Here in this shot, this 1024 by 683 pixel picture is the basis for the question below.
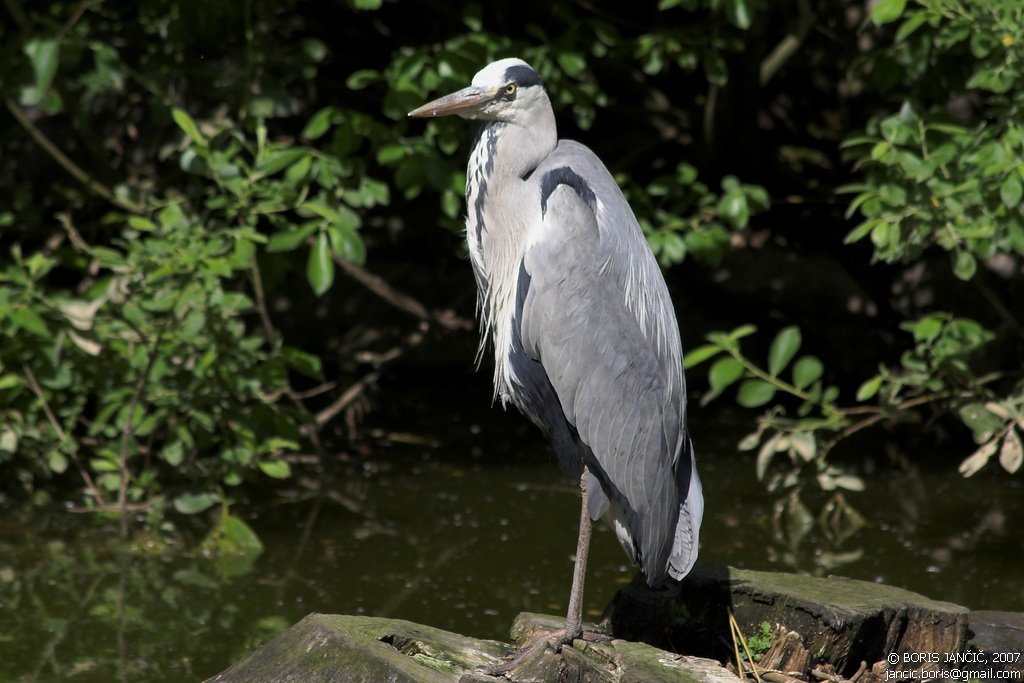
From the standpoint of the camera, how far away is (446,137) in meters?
5.14

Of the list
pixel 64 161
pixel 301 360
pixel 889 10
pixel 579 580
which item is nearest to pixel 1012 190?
pixel 889 10

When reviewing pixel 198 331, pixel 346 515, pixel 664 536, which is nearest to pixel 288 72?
pixel 198 331

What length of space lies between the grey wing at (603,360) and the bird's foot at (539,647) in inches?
A: 12.5

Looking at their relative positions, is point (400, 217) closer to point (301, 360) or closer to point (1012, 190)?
point (301, 360)

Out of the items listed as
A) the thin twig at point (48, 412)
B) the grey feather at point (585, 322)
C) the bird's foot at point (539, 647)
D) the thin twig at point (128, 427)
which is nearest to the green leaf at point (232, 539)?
the thin twig at point (128, 427)

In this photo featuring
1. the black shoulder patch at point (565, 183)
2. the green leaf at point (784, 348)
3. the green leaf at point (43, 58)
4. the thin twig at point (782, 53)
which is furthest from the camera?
the thin twig at point (782, 53)

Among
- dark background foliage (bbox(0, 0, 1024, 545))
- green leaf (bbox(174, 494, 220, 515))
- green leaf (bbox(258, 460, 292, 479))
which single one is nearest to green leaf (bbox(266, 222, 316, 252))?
dark background foliage (bbox(0, 0, 1024, 545))

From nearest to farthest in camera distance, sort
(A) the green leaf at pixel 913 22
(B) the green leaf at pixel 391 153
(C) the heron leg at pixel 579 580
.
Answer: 1. (C) the heron leg at pixel 579 580
2. (A) the green leaf at pixel 913 22
3. (B) the green leaf at pixel 391 153

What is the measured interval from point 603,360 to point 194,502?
7.00ft

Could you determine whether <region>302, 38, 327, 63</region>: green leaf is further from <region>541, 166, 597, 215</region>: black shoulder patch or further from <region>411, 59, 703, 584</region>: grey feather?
<region>541, 166, 597, 215</region>: black shoulder patch

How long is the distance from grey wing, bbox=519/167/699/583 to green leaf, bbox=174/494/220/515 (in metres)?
1.95

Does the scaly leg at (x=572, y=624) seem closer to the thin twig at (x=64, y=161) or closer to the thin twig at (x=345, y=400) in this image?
the thin twig at (x=345, y=400)

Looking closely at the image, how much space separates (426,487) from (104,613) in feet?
5.93

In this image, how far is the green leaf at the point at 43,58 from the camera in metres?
4.75
